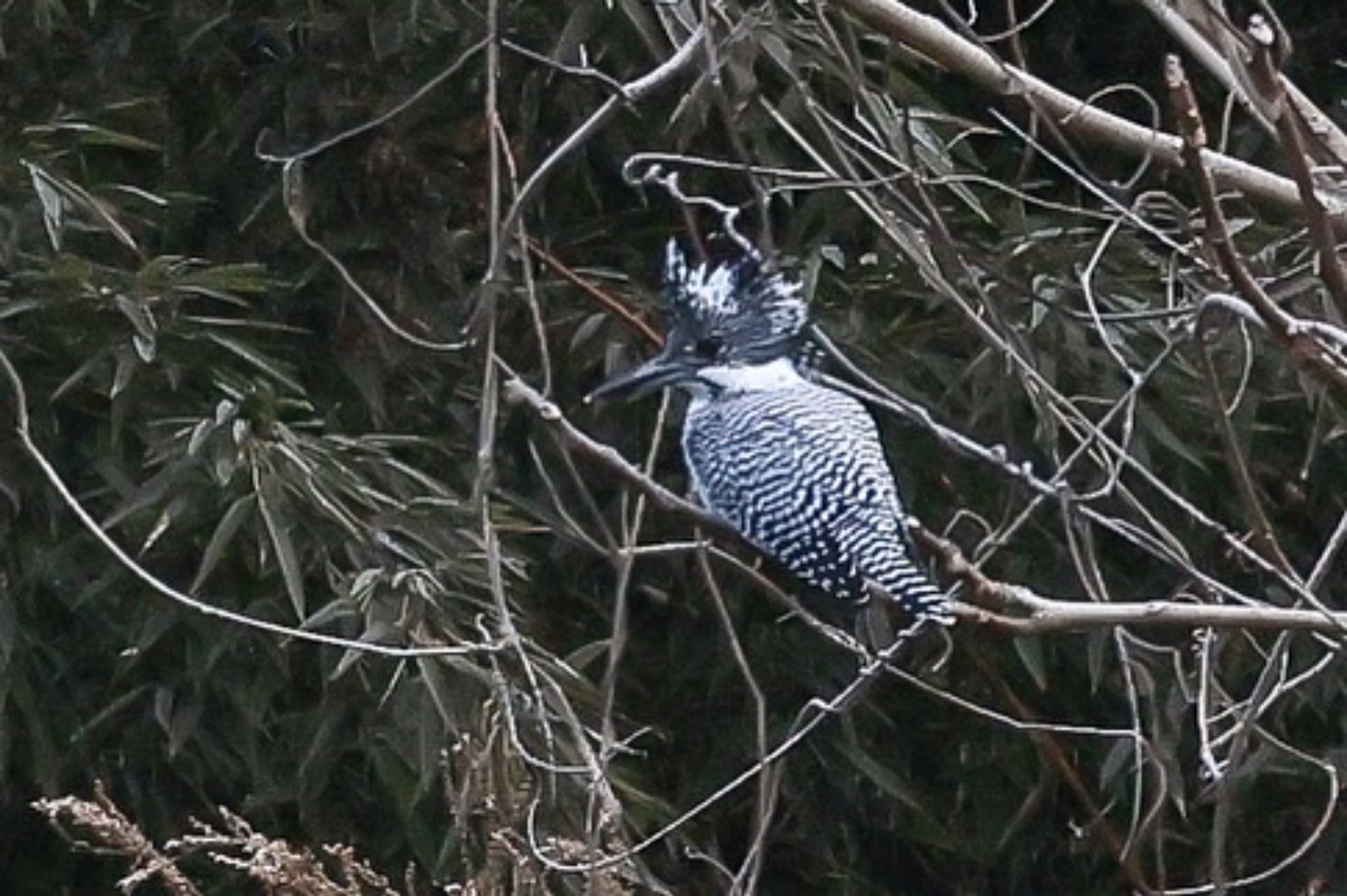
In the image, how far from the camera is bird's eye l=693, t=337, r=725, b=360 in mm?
2500

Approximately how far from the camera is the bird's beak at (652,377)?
2451 millimetres

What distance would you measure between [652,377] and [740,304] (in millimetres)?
101

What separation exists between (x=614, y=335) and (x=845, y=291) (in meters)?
0.28

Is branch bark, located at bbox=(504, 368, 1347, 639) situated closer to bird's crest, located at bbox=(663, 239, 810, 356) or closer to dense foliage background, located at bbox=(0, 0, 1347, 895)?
bird's crest, located at bbox=(663, 239, 810, 356)

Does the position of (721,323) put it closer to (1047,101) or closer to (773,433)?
(773,433)

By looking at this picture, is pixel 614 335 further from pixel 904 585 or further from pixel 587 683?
pixel 904 585

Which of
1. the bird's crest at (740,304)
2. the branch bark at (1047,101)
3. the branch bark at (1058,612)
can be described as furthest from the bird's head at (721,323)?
the branch bark at (1058,612)

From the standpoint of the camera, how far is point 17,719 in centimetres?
311

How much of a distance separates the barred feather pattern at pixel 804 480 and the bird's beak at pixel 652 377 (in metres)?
0.05

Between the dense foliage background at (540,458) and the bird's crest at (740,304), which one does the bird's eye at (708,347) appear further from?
the dense foliage background at (540,458)

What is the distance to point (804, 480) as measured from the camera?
2572 millimetres

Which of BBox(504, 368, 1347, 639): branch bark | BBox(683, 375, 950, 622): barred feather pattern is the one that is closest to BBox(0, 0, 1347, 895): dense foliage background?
BBox(683, 375, 950, 622): barred feather pattern

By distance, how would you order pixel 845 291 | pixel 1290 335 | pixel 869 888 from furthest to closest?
pixel 869 888, pixel 845 291, pixel 1290 335

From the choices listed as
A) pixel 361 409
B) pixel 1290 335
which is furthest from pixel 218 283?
pixel 1290 335
